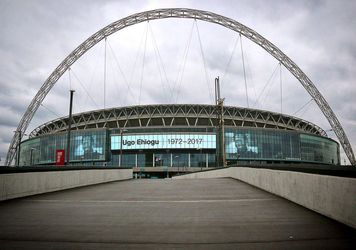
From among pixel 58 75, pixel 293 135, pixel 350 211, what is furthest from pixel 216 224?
pixel 293 135

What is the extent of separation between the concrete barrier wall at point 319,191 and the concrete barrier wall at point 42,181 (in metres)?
9.71

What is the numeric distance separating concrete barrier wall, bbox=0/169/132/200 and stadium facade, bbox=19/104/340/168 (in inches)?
3058

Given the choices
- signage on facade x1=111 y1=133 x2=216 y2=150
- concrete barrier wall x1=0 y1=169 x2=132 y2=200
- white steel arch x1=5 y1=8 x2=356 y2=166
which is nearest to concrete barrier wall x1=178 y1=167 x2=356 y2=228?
concrete barrier wall x1=0 y1=169 x2=132 y2=200

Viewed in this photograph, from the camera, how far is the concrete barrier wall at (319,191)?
21.0 ft

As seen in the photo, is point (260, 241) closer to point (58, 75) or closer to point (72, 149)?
point (58, 75)

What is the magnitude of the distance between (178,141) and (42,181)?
8625 centimetres

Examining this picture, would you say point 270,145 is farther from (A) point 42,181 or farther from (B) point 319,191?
(B) point 319,191

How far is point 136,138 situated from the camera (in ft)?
333

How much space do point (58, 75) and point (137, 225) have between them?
92426 mm

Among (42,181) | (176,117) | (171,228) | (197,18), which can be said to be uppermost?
(197,18)

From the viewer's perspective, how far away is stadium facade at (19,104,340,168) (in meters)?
99.6

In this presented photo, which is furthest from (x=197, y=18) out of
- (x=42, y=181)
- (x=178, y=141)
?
(x=42, y=181)

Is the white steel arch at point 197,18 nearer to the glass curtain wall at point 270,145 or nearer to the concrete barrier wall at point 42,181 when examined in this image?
the glass curtain wall at point 270,145

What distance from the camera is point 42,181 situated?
45.5 ft
